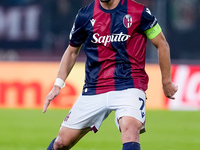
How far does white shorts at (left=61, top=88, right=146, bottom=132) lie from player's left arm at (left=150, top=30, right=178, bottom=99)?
27cm

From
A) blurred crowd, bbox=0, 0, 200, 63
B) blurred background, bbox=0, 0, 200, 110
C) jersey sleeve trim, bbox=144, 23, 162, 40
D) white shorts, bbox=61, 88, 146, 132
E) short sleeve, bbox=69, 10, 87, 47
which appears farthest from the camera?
blurred crowd, bbox=0, 0, 200, 63

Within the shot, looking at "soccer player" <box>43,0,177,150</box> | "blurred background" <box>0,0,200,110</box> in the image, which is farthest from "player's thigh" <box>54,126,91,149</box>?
"blurred background" <box>0,0,200,110</box>

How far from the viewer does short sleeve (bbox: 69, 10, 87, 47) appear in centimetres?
618

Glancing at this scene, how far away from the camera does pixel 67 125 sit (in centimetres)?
626

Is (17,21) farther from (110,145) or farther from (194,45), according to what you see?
(110,145)

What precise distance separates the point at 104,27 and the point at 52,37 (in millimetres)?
14636

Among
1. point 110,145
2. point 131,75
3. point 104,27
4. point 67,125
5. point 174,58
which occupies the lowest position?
point 174,58

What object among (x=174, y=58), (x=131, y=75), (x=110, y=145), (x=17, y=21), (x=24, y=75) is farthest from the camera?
(x=17, y=21)

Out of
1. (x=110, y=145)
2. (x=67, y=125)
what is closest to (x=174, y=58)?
(x=110, y=145)

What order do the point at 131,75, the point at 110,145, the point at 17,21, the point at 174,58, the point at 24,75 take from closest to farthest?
1. the point at 131,75
2. the point at 110,145
3. the point at 24,75
4. the point at 174,58
5. the point at 17,21

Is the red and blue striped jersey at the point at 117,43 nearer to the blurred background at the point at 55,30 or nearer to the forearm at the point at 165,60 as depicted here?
the forearm at the point at 165,60

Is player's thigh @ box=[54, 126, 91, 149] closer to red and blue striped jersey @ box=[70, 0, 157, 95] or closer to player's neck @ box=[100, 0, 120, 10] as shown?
red and blue striped jersey @ box=[70, 0, 157, 95]

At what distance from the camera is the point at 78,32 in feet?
20.6

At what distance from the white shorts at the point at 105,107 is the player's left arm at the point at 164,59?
0.27m
